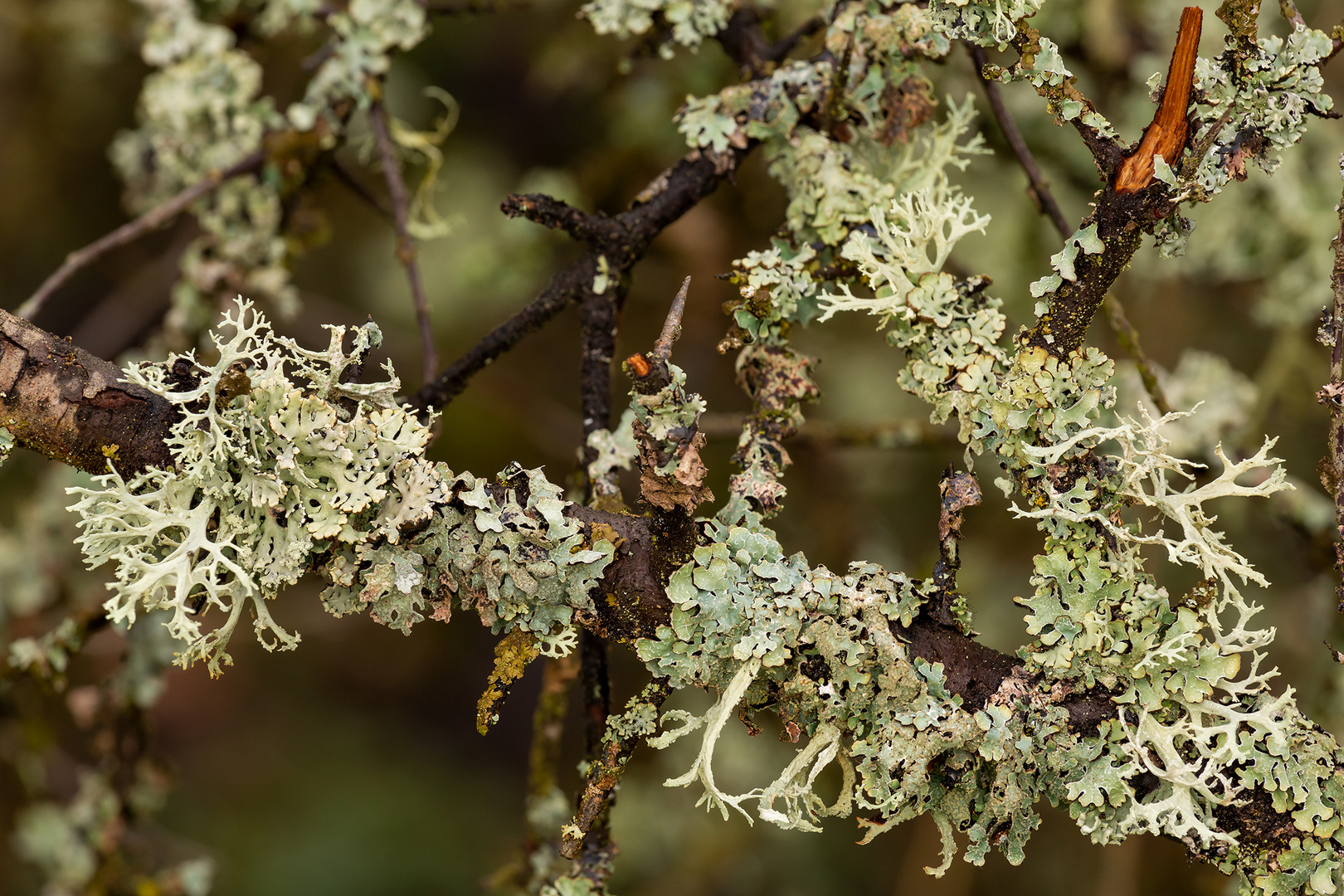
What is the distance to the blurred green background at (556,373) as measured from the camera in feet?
4.05

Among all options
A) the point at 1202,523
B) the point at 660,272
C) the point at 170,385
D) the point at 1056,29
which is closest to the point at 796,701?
the point at 1202,523

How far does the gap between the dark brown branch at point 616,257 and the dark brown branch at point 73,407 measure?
8.1 inches

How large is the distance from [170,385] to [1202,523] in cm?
66

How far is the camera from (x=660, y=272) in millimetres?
1655

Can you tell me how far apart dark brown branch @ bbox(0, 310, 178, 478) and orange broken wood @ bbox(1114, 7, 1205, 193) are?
0.62 metres

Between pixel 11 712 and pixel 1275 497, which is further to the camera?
pixel 11 712

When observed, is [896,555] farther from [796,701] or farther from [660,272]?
[796,701]

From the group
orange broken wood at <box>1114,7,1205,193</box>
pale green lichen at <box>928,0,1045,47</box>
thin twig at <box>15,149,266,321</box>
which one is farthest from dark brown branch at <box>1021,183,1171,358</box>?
thin twig at <box>15,149,266,321</box>

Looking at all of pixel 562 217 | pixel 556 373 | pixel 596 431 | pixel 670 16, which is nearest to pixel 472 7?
pixel 670 16

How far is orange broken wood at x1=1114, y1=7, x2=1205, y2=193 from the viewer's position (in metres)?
0.54

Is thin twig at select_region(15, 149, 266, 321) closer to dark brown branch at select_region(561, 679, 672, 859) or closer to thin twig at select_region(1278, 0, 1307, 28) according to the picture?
dark brown branch at select_region(561, 679, 672, 859)

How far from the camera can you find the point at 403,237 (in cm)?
85

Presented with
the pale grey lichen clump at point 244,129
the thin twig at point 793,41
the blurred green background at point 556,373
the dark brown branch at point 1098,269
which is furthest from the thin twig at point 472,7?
the dark brown branch at point 1098,269

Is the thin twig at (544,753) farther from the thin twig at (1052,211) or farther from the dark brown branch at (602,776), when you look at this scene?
the thin twig at (1052,211)
